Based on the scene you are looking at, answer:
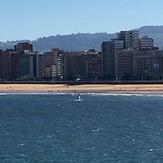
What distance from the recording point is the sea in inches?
1447

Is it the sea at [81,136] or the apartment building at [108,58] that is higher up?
the apartment building at [108,58]

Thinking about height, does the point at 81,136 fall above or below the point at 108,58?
below

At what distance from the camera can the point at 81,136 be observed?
45.8 m

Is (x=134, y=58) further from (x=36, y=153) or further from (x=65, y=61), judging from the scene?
(x=36, y=153)

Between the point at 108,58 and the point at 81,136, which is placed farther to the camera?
the point at 108,58

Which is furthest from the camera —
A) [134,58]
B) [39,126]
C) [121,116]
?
[134,58]

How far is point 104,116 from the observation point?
64875 millimetres

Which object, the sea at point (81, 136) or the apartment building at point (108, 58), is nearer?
the sea at point (81, 136)

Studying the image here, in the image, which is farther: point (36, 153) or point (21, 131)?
point (21, 131)

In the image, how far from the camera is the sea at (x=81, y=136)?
3675 cm

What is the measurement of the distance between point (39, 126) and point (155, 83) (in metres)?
87.1

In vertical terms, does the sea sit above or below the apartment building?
below

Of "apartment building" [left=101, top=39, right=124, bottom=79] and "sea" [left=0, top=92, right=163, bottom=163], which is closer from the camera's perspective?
"sea" [left=0, top=92, right=163, bottom=163]

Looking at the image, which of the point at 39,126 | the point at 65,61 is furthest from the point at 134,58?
the point at 39,126
